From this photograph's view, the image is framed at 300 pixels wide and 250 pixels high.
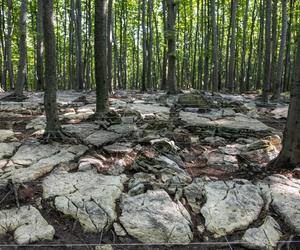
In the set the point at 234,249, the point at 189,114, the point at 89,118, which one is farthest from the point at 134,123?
the point at 234,249

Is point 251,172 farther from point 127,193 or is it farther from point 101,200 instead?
point 101,200

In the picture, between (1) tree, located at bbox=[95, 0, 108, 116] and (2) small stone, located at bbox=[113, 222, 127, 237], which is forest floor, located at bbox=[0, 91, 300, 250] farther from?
(1) tree, located at bbox=[95, 0, 108, 116]

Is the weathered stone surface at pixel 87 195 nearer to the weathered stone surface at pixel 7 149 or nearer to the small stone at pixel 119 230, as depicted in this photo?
the small stone at pixel 119 230

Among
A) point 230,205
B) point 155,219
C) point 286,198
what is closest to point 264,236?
point 230,205

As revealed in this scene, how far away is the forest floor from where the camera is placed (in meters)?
3.51

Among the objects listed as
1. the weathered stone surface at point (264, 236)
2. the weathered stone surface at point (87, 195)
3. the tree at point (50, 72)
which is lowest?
the weathered stone surface at point (264, 236)

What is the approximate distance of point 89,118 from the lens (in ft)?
26.0

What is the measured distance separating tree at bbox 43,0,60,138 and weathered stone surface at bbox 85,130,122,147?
26.0 inches

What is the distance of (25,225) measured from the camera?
11.6 feet

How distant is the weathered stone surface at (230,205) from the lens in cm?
372

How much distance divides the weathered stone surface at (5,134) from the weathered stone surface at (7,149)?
0.44m

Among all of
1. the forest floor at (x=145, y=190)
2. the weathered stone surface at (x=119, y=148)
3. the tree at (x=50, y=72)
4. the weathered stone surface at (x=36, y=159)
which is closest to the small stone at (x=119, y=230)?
the forest floor at (x=145, y=190)

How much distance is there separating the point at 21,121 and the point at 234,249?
6.21 meters

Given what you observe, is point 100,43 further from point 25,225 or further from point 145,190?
point 25,225
